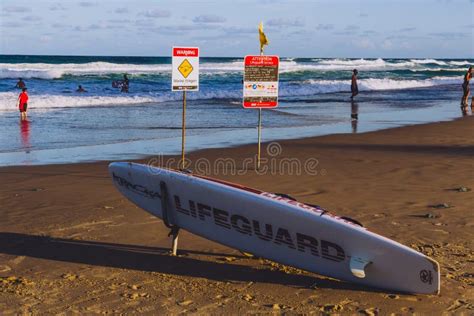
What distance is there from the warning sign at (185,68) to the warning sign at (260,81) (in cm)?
176

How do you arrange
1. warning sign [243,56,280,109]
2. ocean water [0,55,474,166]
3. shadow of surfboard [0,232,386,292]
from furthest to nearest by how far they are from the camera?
ocean water [0,55,474,166] < warning sign [243,56,280,109] < shadow of surfboard [0,232,386,292]

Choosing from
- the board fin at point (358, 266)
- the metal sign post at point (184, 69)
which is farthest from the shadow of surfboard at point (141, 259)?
the metal sign post at point (184, 69)

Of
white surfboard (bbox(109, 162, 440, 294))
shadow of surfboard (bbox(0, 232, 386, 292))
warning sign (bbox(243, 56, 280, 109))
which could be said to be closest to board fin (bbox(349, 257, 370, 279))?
white surfboard (bbox(109, 162, 440, 294))

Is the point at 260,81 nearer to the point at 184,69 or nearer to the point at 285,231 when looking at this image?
the point at 184,69

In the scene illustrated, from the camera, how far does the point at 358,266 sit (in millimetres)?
5207

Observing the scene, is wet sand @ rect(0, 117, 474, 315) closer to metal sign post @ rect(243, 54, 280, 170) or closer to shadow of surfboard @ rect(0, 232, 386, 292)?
shadow of surfboard @ rect(0, 232, 386, 292)

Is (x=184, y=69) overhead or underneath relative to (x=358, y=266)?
overhead

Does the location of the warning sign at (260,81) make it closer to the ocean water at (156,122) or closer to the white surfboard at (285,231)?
the ocean water at (156,122)

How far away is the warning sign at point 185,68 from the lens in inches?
379

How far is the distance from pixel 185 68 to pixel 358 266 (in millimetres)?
5376

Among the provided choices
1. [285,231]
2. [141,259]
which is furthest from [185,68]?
[285,231]

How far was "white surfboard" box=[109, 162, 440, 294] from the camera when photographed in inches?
204

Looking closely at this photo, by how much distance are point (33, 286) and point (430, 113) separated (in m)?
21.6

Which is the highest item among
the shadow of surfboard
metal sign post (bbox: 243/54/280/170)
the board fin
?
metal sign post (bbox: 243/54/280/170)
